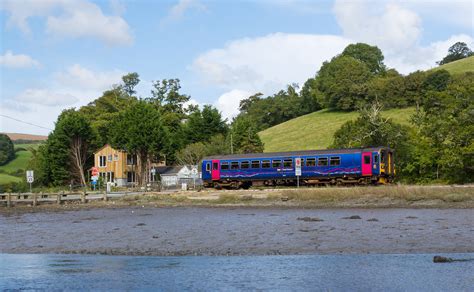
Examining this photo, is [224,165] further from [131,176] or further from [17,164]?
[17,164]

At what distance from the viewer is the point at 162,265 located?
51.3 ft

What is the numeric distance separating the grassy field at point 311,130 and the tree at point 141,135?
22.9 meters

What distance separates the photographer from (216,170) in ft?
194

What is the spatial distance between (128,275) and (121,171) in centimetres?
8432

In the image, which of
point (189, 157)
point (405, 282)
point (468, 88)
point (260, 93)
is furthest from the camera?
point (260, 93)

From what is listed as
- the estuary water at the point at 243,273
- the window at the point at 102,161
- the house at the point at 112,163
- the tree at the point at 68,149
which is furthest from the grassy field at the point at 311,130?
the estuary water at the point at 243,273

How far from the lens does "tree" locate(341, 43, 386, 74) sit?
137250mm

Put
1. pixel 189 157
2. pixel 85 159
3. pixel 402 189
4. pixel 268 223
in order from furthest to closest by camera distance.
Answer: pixel 85 159 < pixel 189 157 < pixel 402 189 < pixel 268 223

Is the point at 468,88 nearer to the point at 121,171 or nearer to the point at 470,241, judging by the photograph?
the point at 470,241

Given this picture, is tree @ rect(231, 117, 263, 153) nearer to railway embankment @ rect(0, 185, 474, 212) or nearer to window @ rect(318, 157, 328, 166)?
window @ rect(318, 157, 328, 166)

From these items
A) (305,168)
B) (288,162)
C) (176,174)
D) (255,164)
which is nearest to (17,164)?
(176,174)

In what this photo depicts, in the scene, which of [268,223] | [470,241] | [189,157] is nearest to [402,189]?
[268,223]

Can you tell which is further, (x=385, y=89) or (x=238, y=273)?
(x=385, y=89)

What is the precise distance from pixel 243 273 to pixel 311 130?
97991 millimetres
